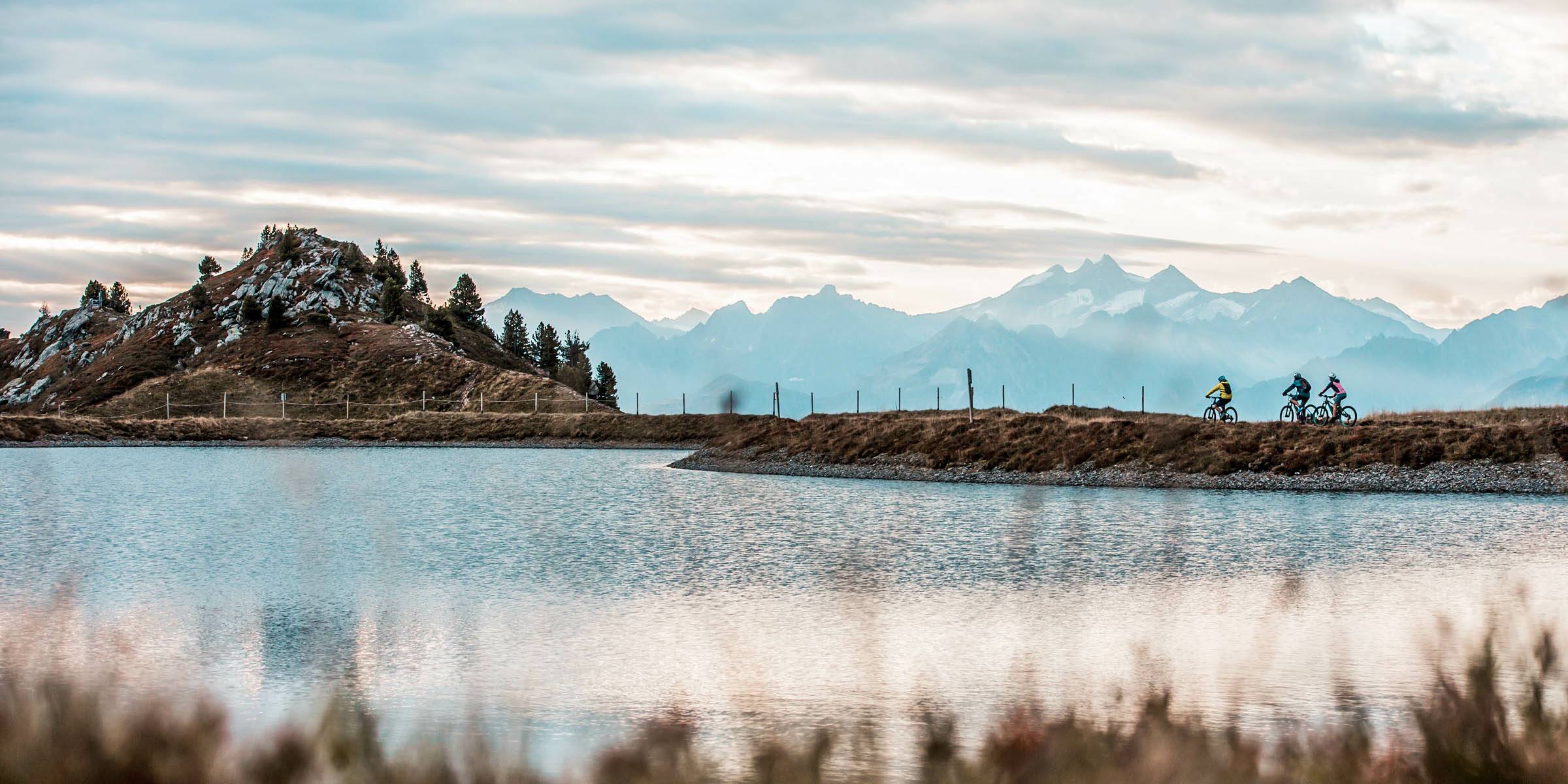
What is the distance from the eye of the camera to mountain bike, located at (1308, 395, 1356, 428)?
2950 inches

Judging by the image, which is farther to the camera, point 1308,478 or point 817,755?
point 1308,478

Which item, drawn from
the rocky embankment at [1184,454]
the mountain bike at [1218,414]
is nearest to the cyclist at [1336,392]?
the rocky embankment at [1184,454]

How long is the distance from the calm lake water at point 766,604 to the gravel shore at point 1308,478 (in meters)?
7.81

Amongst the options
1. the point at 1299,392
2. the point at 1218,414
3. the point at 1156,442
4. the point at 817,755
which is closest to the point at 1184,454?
the point at 1156,442

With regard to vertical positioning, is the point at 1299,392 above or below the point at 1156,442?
above

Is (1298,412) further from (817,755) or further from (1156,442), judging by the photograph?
(817,755)

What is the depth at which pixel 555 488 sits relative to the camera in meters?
67.9

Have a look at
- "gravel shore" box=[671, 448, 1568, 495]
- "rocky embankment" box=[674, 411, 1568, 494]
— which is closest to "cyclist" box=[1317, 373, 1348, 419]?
"rocky embankment" box=[674, 411, 1568, 494]

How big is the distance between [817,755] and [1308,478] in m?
62.4

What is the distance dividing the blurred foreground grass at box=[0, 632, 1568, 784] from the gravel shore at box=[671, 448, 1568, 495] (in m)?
55.9

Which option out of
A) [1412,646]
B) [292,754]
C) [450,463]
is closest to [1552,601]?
[1412,646]

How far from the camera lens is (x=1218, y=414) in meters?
79.2

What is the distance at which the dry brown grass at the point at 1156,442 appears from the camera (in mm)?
66562

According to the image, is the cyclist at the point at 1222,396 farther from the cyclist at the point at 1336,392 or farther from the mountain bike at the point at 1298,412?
the cyclist at the point at 1336,392
